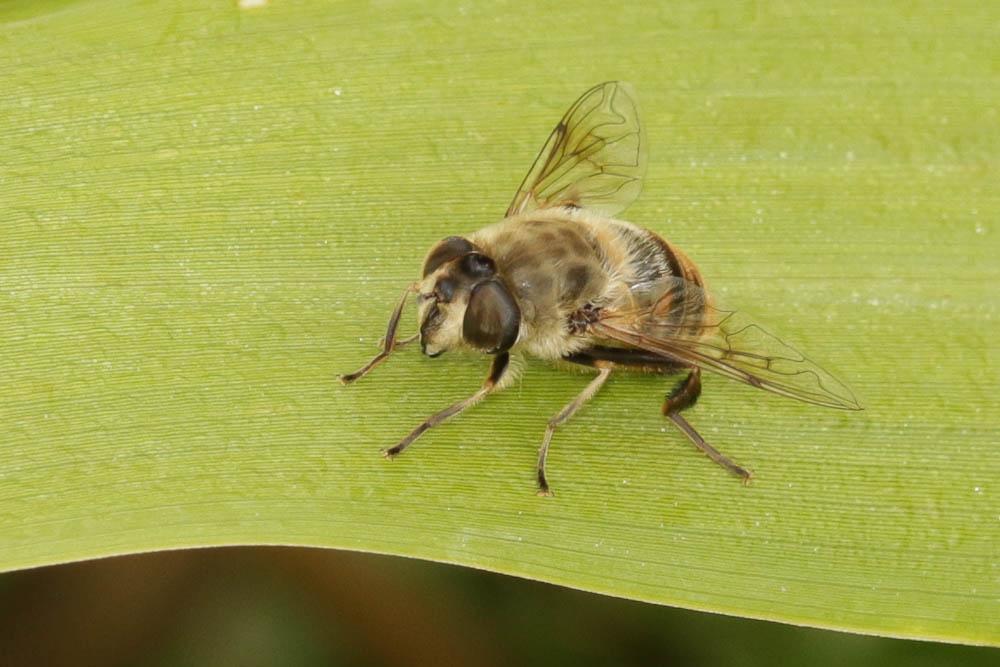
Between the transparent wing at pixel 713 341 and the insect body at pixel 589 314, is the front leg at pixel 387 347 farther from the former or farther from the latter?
the transparent wing at pixel 713 341

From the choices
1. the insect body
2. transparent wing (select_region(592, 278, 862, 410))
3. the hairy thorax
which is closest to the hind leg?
the insect body

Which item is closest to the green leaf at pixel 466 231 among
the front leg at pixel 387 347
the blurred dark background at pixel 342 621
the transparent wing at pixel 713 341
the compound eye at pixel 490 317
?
the front leg at pixel 387 347

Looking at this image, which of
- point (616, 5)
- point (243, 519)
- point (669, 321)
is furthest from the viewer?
point (616, 5)

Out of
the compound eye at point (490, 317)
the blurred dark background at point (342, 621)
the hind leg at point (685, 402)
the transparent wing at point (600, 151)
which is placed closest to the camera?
the compound eye at point (490, 317)

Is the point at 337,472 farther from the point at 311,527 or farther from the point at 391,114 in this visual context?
the point at 391,114

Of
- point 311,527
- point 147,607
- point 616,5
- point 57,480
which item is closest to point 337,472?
point 311,527

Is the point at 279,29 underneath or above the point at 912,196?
above

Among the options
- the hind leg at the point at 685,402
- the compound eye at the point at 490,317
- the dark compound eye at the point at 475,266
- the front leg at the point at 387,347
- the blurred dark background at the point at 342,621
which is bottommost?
the blurred dark background at the point at 342,621
